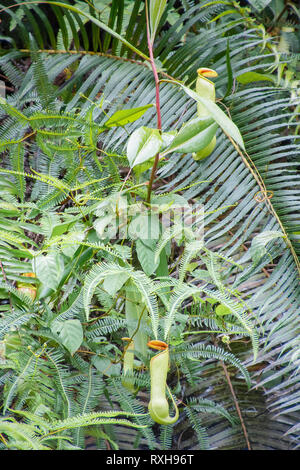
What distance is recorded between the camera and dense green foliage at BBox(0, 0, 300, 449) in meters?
0.88

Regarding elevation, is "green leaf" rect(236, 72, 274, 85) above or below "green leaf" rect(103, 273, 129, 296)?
above

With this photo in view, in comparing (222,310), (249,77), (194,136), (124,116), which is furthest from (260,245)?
(249,77)

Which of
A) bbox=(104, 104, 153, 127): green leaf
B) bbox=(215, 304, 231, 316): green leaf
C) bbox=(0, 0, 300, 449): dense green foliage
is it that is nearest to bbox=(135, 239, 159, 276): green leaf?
bbox=(0, 0, 300, 449): dense green foliage

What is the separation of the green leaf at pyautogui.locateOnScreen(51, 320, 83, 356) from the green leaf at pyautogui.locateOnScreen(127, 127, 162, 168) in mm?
328

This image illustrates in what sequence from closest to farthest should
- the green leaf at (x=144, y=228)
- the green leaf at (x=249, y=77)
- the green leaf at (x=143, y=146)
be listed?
the green leaf at (x=143, y=146)
the green leaf at (x=144, y=228)
the green leaf at (x=249, y=77)

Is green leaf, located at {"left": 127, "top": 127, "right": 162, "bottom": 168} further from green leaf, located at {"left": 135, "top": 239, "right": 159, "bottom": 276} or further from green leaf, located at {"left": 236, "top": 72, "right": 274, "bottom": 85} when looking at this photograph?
green leaf, located at {"left": 236, "top": 72, "right": 274, "bottom": 85}

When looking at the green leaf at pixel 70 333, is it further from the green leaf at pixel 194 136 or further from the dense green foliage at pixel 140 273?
A: the green leaf at pixel 194 136

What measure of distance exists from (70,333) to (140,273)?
178 mm

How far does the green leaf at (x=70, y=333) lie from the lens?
2.89 feet

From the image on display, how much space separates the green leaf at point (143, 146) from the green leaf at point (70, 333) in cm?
→ 33

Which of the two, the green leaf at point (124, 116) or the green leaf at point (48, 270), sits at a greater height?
the green leaf at point (124, 116)

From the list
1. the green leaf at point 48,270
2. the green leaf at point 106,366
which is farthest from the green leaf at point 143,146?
the green leaf at point 106,366

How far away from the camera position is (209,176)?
130cm
